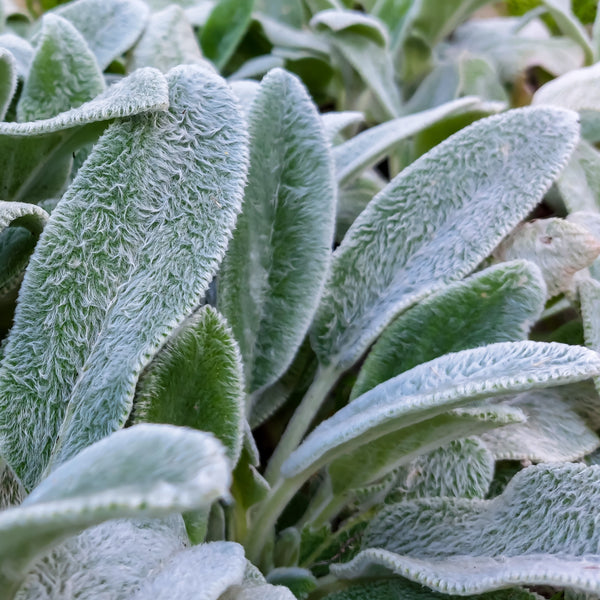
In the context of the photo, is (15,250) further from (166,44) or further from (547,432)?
(547,432)

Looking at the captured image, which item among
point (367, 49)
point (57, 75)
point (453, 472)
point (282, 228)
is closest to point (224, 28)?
point (367, 49)

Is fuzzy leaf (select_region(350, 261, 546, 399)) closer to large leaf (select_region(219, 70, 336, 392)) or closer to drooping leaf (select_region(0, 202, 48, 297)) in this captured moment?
large leaf (select_region(219, 70, 336, 392))

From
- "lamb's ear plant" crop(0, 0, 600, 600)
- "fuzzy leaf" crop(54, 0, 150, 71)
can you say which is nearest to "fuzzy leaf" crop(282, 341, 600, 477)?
"lamb's ear plant" crop(0, 0, 600, 600)

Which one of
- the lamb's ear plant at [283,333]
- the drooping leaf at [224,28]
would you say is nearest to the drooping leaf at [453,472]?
the lamb's ear plant at [283,333]

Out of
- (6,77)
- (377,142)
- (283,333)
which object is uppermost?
(6,77)

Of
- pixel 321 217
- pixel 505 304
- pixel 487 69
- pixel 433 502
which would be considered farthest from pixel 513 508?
pixel 487 69

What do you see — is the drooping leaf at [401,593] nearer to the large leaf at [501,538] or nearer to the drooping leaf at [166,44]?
the large leaf at [501,538]

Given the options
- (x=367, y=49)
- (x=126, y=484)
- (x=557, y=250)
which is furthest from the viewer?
(x=367, y=49)
